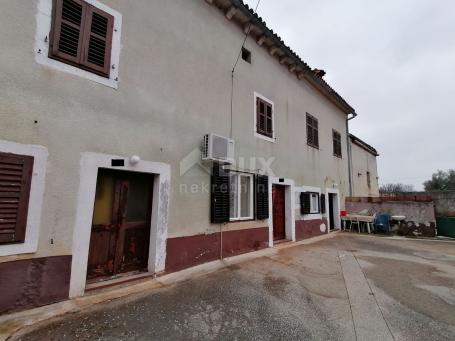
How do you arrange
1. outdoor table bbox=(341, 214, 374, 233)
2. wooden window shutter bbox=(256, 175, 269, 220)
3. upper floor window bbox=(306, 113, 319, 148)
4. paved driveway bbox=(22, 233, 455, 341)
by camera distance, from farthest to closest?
outdoor table bbox=(341, 214, 374, 233), upper floor window bbox=(306, 113, 319, 148), wooden window shutter bbox=(256, 175, 269, 220), paved driveway bbox=(22, 233, 455, 341)

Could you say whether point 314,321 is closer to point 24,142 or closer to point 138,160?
point 138,160

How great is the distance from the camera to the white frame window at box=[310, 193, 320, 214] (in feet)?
32.9

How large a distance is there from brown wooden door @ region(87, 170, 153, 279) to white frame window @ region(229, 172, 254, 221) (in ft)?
7.77

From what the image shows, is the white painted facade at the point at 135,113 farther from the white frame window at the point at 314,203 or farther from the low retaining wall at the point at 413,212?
the low retaining wall at the point at 413,212

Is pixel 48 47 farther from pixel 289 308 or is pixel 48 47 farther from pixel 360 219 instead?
pixel 360 219

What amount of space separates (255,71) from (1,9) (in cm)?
606

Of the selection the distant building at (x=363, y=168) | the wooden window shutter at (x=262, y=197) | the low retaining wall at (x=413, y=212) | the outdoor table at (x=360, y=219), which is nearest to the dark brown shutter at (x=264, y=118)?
the wooden window shutter at (x=262, y=197)

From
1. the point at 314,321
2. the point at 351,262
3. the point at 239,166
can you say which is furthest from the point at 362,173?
the point at 314,321

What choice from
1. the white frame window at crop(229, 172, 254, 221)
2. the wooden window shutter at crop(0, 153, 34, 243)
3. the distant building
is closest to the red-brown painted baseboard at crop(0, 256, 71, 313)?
the wooden window shutter at crop(0, 153, 34, 243)

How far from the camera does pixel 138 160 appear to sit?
4.44 metres

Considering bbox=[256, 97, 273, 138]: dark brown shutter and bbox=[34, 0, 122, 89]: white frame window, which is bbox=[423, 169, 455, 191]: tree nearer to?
bbox=[256, 97, 273, 138]: dark brown shutter

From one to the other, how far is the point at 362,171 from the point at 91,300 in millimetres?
16686

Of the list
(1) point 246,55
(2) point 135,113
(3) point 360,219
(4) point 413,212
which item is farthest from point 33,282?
(4) point 413,212

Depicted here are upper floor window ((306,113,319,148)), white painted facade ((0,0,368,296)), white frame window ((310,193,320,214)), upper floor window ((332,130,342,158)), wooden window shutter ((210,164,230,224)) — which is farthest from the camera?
upper floor window ((332,130,342,158))
